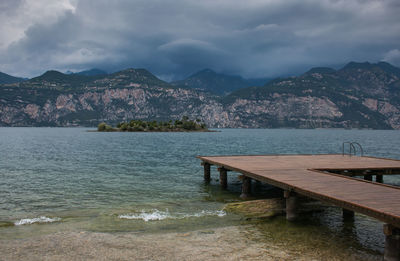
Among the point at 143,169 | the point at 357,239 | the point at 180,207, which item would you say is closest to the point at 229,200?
the point at 180,207

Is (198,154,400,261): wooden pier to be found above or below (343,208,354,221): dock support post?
above

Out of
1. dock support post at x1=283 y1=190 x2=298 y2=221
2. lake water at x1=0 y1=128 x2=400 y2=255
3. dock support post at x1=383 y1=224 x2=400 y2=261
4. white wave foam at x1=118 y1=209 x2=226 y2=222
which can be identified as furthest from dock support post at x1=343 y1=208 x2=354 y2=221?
white wave foam at x1=118 y1=209 x2=226 y2=222

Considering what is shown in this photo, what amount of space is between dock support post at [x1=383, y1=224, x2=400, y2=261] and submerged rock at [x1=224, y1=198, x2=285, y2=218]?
6.43 meters

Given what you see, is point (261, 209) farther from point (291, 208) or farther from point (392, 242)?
point (392, 242)

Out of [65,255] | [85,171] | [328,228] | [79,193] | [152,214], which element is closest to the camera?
[65,255]

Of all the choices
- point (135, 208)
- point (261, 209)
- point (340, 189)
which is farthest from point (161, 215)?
point (340, 189)

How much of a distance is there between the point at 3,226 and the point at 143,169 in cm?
2199

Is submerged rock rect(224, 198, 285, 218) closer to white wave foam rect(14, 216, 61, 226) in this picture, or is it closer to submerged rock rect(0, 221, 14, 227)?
white wave foam rect(14, 216, 61, 226)

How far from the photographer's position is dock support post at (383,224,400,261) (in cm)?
936

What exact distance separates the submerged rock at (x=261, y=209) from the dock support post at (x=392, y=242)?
21.1ft

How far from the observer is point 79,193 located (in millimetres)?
22469

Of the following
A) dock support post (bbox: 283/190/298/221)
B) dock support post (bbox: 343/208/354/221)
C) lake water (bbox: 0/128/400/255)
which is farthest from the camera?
dock support post (bbox: 343/208/354/221)

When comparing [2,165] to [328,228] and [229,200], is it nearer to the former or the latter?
[229,200]

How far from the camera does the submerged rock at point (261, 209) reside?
15805 mm
